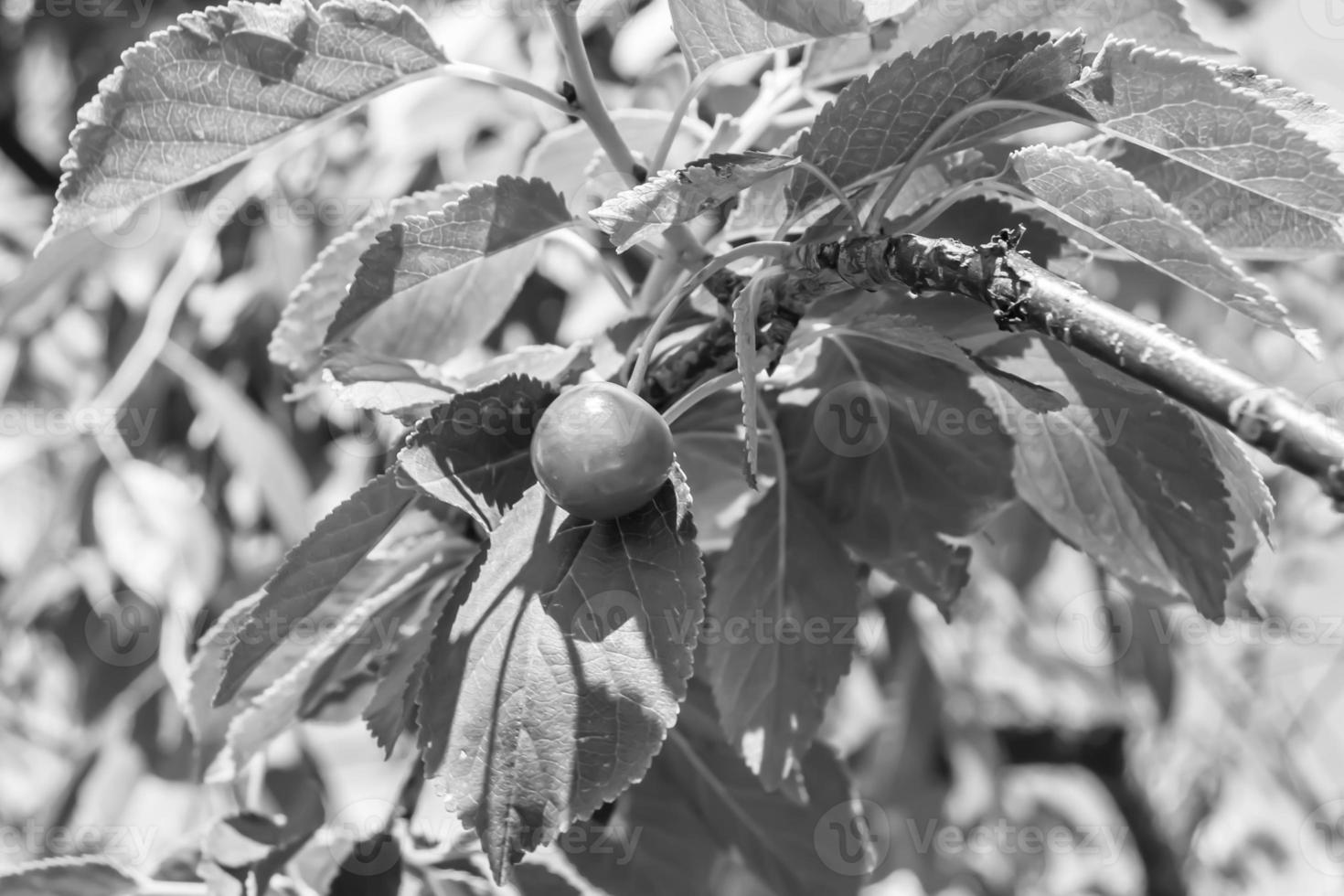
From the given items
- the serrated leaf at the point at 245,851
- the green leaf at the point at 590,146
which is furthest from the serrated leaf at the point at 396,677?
the green leaf at the point at 590,146

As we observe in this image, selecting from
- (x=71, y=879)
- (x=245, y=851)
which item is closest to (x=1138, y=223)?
(x=245, y=851)

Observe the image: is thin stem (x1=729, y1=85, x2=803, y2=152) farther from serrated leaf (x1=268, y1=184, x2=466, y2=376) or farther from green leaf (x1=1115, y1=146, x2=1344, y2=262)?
green leaf (x1=1115, y1=146, x2=1344, y2=262)

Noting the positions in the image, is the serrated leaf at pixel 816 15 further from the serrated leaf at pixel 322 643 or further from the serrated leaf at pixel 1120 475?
the serrated leaf at pixel 322 643

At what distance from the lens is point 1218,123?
2.68ft

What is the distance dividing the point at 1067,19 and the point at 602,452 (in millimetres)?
646

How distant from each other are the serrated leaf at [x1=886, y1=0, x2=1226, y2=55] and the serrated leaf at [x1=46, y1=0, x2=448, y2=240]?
0.47m

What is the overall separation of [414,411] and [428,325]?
26cm

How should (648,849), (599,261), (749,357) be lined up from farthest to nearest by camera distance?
(648,849)
(599,261)
(749,357)

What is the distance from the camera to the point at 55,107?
355cm

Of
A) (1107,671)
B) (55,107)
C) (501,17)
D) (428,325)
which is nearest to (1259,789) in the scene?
(1107,671)

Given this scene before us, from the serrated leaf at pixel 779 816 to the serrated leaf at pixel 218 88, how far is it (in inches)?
32.7

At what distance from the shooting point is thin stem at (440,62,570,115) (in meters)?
1.06

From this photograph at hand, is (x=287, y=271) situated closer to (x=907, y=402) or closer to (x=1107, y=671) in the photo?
(x=907, y=402)

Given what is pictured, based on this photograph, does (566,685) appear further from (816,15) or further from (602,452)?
(816,15)
